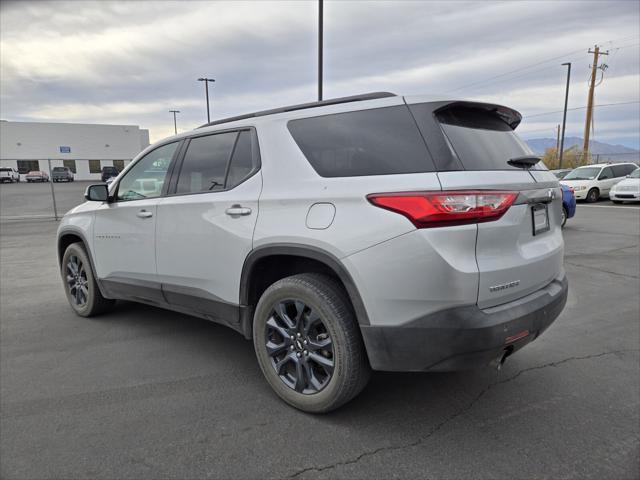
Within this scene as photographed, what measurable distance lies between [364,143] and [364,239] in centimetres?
59

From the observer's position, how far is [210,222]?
3098mm

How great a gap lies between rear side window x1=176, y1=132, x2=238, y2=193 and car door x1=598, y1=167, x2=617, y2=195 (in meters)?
20.5

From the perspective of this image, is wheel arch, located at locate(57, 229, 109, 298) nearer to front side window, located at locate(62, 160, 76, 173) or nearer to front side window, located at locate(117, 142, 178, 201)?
front side window, located at locate(117, 142, 178, 201)

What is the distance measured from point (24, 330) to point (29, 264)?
3.97 meters

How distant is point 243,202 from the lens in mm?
2912

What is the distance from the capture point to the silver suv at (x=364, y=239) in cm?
217

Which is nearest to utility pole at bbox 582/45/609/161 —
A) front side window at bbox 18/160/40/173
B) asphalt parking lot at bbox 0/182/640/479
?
asphalt parking lot at bbox 0/182/640/479

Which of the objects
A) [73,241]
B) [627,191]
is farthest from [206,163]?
[627,191]

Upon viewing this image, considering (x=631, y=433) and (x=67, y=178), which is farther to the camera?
(x=67, y=178)

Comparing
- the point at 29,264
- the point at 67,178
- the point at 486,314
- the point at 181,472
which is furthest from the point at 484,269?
the point at 67,178

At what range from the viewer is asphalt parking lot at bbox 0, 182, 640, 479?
2.25 m

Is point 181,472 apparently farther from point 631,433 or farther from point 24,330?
point 24,330

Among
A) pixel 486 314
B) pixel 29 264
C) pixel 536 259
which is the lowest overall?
pixel 29 264

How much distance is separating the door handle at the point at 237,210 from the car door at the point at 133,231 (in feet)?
3.12
